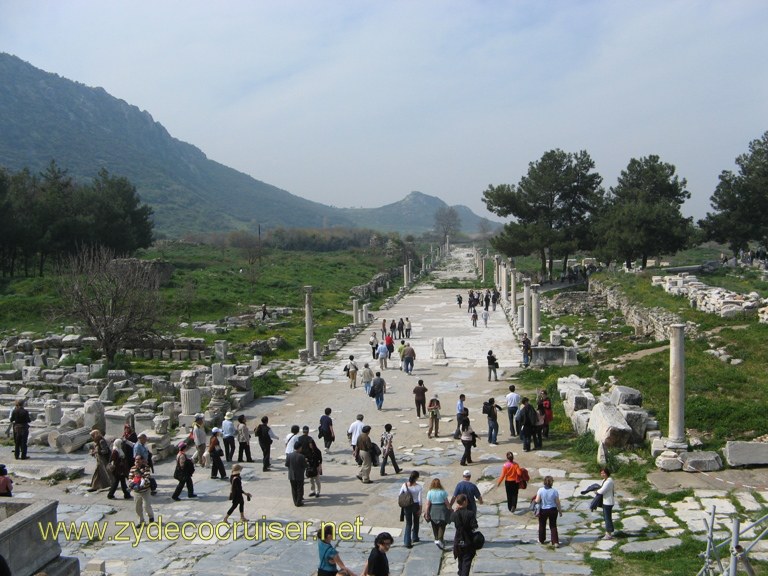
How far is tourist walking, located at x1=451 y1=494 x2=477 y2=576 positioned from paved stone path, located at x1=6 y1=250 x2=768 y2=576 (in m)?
0.57

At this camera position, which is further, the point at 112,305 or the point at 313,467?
the point at 112,305

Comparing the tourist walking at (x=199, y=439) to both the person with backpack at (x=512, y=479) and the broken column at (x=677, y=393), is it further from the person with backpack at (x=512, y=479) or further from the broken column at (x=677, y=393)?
the broken column at (x=677, y=393)

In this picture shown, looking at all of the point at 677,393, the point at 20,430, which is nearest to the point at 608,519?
the point at 677,393

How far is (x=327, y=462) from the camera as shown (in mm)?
16062

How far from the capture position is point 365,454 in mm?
14047

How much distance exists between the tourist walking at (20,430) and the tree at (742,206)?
48.0 m

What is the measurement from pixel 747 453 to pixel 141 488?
1052 centimetres

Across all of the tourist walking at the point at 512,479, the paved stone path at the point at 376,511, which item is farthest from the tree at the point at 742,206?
the tourist walking at the point at 512,479

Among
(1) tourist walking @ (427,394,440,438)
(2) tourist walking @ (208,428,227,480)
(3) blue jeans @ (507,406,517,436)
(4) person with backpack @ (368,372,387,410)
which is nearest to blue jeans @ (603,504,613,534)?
(3) blue jeans @ (507,406,517,436)

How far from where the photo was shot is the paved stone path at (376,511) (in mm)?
10211

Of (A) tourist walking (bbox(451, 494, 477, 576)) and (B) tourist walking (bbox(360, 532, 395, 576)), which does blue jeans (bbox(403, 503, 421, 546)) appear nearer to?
(A) tourist walking (bbox(451, 494, 477, 576))

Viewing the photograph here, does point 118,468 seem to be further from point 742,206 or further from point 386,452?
point 742,206

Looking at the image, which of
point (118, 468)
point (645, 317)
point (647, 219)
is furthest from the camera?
point (647, 219)

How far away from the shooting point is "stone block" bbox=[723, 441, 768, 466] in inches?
515
